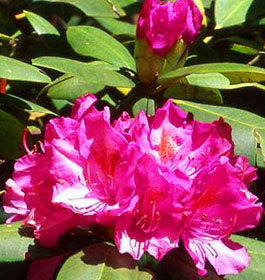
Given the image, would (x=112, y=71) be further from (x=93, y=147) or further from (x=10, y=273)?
(x=10, y=273)

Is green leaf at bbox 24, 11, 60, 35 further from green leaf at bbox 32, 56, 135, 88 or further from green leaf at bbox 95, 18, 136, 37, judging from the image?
green leaf at bbox 32, 56, 135, 88

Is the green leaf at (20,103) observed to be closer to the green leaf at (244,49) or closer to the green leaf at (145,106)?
the green leaf at (145,106)

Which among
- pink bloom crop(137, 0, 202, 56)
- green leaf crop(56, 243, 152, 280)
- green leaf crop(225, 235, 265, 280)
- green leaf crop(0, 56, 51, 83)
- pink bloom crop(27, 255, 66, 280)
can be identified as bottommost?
pink bloom crop(27, 255, 66, 280)

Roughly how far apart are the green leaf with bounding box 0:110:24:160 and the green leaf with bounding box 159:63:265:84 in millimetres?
277

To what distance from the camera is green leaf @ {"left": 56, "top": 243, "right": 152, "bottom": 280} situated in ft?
4.10

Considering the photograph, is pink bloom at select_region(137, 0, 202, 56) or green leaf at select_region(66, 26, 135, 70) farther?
green leaf at select_region(66, 26, 135, 70)

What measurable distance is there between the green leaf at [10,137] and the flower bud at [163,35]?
25cm

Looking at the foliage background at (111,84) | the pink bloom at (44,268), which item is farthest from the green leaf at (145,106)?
the pink bloom at (44,268)

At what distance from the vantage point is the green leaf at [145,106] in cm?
153

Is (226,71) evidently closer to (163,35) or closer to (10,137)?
(163,35)

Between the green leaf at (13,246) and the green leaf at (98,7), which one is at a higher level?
the green leaf at (98,7)

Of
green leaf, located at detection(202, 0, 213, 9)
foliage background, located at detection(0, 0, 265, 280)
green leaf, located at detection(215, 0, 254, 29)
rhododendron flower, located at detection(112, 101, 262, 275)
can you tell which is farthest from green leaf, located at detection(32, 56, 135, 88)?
green leaf, located at detection(202, 0, 213, 9)

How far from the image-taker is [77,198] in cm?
129

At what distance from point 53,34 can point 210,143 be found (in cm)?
61
